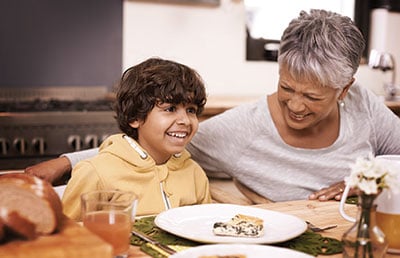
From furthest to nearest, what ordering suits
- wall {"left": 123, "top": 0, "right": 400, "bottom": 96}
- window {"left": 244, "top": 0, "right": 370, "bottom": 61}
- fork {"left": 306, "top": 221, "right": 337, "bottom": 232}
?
window {"left": 244, "top": 0, "right": 370, "bottom": 61} < wall {"left": 123, "top": 0, "right": 400, "bottom": 96} < fork {"left": 306, "top": 221, "right": 337, "bottom": 232}

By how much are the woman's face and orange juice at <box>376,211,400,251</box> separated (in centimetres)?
73

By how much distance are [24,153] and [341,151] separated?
1568 millimetres

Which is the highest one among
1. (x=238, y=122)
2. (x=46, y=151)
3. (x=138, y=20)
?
(x=138, y=20)

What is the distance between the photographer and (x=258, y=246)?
1.10m

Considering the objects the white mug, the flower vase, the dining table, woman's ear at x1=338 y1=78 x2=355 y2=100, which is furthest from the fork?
woman's ear at x1=338 y1=78 x2=355 y2=100

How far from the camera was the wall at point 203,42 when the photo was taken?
3582 mm

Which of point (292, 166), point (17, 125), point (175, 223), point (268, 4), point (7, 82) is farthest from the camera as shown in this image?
point (268, 4)

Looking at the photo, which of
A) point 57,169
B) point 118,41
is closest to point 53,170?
point 57,169

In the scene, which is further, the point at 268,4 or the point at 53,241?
the point at 268,4

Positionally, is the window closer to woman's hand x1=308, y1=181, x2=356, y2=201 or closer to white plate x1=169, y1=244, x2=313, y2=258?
woman's hand x1=308, y1=181, x2=356, y2=201

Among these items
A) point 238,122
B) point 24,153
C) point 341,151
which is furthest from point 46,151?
point 341,151

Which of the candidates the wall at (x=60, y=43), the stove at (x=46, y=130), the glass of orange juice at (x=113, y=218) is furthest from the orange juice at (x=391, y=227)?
the wall at (x=60, y=43)

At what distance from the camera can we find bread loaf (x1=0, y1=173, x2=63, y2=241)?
3.19 ft

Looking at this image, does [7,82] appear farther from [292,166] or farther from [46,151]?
[292,166]
